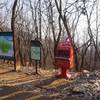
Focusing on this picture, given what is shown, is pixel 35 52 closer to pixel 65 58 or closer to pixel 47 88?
pixel 65 58

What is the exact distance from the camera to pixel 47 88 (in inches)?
358

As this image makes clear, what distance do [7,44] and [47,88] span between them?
4.45m

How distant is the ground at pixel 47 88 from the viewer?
7920 millimetres

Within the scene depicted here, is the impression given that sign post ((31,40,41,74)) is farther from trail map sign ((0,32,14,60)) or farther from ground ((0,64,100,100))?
ground ((0,64,100,100))

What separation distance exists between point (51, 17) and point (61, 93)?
83.1ft

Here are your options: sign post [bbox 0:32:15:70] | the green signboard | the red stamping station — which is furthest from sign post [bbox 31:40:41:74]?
the red stamping station

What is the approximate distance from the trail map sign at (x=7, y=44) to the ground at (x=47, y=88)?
1813 millimetres

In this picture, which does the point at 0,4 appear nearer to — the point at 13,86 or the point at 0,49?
the point at 0,49

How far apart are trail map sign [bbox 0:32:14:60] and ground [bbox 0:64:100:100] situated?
1813 millimetres

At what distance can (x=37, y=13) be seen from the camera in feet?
116

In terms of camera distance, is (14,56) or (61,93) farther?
(14,56)

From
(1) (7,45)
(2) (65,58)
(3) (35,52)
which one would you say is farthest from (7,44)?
(2) (65,58)

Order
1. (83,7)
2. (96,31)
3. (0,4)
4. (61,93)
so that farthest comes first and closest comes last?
(96,31) → (0,4) → (83,7) → (61,93)

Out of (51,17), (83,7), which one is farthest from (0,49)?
(51,17)
